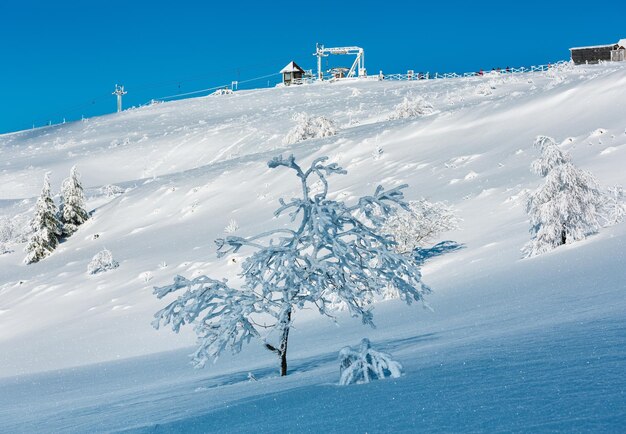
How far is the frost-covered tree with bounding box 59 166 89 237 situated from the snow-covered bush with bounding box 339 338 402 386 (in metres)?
36.8

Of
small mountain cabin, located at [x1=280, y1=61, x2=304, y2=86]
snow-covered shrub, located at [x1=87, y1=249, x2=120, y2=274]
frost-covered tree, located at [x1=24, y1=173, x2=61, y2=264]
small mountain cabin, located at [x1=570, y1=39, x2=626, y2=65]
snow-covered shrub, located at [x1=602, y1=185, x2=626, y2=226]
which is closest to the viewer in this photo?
snow-covered shrub, located at [x1=602, y1=185, x2=626, y2=226]

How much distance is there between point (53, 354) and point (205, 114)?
62288mm

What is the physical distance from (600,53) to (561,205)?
6575 centimetres

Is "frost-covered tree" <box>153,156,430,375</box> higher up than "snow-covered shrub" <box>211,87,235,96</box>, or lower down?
lower down

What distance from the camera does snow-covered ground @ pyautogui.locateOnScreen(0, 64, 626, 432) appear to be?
3.81 metres

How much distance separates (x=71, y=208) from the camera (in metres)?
39.7

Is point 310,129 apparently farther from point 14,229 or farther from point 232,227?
point 232,227

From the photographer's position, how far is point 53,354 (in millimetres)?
18953

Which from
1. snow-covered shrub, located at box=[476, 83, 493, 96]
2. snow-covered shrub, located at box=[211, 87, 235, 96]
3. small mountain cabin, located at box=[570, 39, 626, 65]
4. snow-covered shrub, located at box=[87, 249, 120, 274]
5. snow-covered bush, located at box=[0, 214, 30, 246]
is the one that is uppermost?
snow-covered shrub, located at box=[211, 87, 235, 96]

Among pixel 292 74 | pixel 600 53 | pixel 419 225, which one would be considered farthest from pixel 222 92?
pixel 419 225

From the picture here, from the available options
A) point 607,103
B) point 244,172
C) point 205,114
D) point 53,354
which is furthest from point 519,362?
point 205,114

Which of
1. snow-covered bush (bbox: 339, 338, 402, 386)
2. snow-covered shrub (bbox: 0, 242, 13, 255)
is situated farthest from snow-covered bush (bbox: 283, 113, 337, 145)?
snow-covered bush (bbox: 339, 338, 402, 386)

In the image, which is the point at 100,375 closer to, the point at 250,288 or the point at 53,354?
the point at 250,288

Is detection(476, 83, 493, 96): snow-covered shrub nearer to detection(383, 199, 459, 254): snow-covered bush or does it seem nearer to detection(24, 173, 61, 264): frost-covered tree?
detection(24, 173, 61, 264): frost-covered tree
